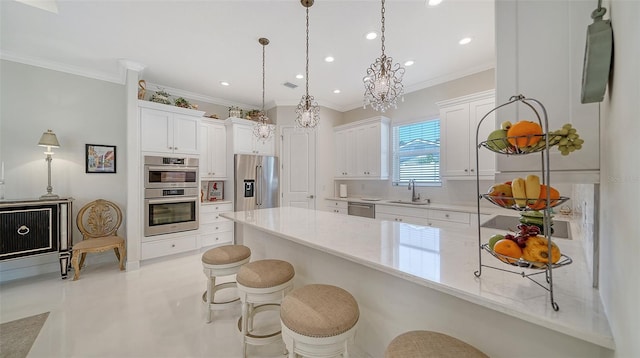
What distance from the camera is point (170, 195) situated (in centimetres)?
370

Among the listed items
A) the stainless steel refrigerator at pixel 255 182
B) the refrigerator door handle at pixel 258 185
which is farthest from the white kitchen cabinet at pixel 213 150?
the refrigerator door handle at pixel 258 185

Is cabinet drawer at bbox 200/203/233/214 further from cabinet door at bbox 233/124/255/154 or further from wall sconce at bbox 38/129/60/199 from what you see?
wall sconce at bbox 38/129/60/199

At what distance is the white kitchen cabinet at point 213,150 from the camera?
4.37 m

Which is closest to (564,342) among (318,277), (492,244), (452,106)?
(492,244)

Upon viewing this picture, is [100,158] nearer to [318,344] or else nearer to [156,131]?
[156,131]

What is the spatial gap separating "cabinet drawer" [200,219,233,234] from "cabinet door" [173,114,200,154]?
1.32 m

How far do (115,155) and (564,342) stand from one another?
5166 millimetres

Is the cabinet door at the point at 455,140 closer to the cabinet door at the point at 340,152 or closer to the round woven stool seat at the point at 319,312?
the cabinet door at the point at 340,152

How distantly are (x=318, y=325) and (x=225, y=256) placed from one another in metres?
1.28

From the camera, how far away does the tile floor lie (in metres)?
1.82

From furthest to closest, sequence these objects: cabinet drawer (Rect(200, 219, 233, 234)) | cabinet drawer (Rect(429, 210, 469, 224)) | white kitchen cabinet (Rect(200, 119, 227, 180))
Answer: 1. white kitchen cabinet (Rect(200, 119, 227, 180))
2. cabinet drawer (Rect(200, 219, 233, 234))
3. cabinet drawer (Rect(429, 210, 469, 224))

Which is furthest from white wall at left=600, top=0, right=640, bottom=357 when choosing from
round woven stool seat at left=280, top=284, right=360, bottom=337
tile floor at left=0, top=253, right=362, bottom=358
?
tile floor at left=0, top=253, right=362, bottom=358

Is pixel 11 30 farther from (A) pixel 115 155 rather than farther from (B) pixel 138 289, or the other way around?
(B) pixel 138 289

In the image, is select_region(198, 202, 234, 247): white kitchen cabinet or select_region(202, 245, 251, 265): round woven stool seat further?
select_region(198, 202, 234, 247): white kitchen cabinet
